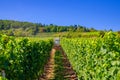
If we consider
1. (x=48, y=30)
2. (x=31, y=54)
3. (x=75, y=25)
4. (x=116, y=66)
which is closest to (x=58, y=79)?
(x=31, y=54)

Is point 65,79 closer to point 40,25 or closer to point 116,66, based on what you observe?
point 116,66

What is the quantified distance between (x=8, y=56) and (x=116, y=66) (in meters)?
5.44

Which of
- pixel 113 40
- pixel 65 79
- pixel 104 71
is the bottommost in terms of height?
pixel 65 79

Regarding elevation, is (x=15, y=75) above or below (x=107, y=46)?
below

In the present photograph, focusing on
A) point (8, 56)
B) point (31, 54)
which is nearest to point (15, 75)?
point (8, 56)

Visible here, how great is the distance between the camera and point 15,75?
11.7 m

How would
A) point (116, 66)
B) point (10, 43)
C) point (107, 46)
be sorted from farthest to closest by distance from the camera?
point (10, 43), point (107, 46), point (116, 66)

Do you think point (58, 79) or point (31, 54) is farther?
point (58, 79)

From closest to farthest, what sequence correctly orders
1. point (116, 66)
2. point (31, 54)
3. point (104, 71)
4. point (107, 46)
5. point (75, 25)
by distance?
point (116, 66), point (104, 71), point (107, 46), point (31, 54), point (75, 25)

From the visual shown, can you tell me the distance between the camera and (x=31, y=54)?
17.0m

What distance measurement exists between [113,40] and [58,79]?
28.5 feet

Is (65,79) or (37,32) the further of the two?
(37,32)

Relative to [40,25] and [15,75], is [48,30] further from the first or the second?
[15,75]

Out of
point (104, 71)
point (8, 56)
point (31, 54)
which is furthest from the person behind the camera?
point (31, 54)
